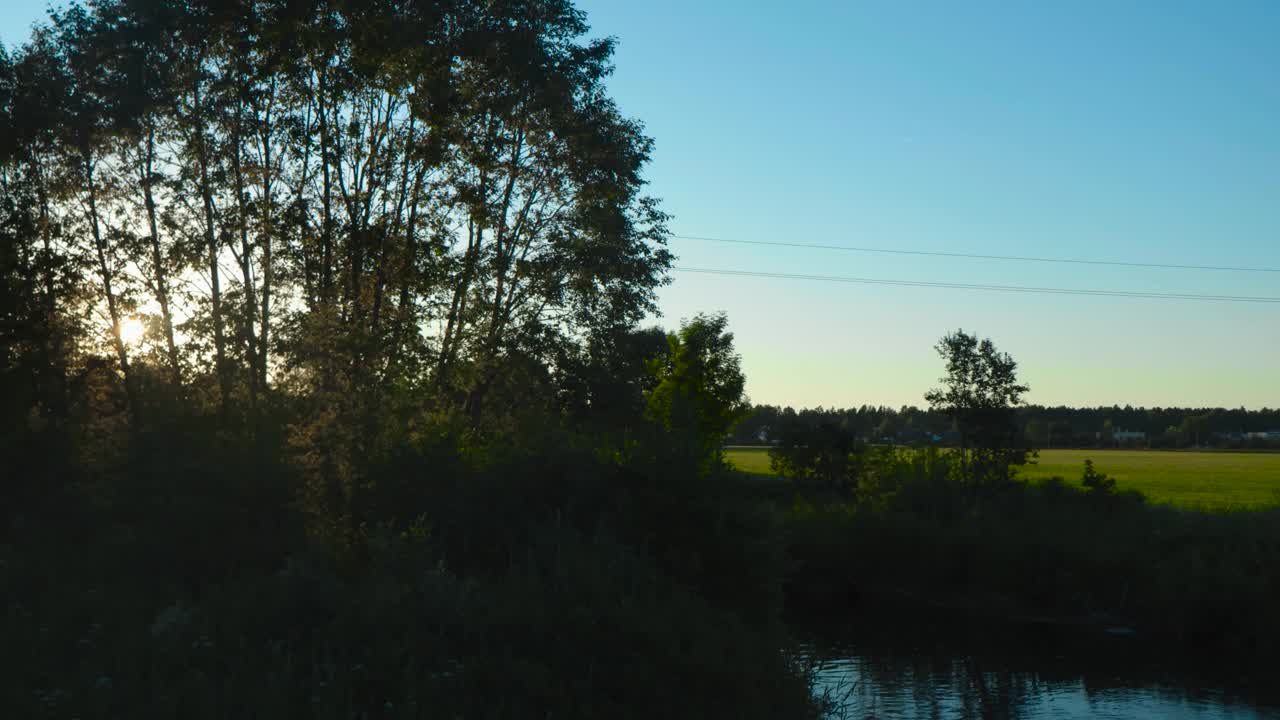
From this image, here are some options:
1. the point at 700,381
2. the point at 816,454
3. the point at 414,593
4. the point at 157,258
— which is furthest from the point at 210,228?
the point at 700,381

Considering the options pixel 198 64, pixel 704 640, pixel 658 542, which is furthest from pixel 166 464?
pixel 198 64

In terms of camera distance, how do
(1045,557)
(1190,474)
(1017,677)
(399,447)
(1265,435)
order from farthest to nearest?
(1265,435), (1190,474), (1045,557), (1017,677), (399,447)

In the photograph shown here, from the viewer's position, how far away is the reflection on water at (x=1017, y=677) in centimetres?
2155

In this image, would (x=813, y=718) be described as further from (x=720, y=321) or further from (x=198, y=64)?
(x=720, y=321)

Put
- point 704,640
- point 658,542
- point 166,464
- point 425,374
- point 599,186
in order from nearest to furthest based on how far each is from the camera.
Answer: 1. point 704,640
2. point 658,542
3. point 166,464
4. point 425,374
5. point 599,186

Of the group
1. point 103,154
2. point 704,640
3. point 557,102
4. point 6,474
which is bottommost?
point 704,640

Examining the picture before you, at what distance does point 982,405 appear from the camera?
134 ft

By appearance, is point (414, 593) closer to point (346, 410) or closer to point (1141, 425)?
point (346, 410)

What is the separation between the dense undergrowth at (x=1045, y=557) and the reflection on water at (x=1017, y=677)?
202 centimetres

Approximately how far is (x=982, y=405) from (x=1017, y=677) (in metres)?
17.5

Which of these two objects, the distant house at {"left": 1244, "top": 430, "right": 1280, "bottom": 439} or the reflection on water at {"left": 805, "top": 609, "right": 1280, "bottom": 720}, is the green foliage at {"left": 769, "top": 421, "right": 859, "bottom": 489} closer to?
the reflection on water at {"left": 805, "top": 609, "right": 1280, "bottom": 720}

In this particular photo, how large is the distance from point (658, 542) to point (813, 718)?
12.4ft

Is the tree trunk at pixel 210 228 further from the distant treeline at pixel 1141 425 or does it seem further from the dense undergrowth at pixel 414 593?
Result: the distant treeline at pixel 1141 425

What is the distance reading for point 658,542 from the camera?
50.3ft
